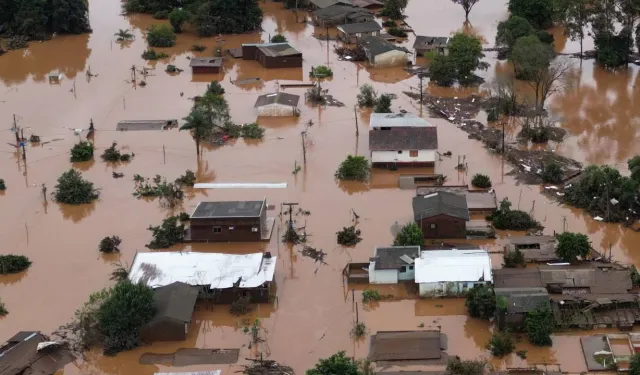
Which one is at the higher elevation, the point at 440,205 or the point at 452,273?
the point at 440,205

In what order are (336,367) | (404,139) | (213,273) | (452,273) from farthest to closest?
(404,139) < (213,273) < (452,273) < (336,367)

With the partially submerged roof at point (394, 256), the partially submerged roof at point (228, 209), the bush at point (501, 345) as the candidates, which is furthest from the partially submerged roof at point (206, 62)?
the bush at point (501, 345)

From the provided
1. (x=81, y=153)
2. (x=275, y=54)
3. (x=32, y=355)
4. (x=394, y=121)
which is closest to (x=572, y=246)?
(x=394, y=121)

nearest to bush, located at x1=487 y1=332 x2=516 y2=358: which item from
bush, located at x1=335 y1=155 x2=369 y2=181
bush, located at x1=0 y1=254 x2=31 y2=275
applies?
bush, located at x1=335 y1=155 x2=369 y2=181

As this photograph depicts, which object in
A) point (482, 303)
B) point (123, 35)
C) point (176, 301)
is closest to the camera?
point (482, 303)

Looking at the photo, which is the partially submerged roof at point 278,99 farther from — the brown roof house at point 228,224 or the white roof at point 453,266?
the white roof at point 453,266

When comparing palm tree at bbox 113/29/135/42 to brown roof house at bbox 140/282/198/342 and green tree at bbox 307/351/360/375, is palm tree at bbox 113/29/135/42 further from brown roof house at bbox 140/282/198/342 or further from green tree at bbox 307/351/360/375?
green tree at bbox 307/351/360/375

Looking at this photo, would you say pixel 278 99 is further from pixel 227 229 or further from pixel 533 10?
pixel 533 10

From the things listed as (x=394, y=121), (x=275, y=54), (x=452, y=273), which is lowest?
(x=452, y=273)
